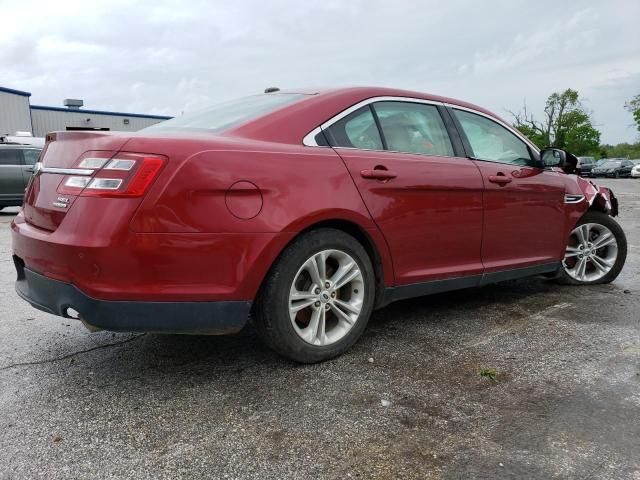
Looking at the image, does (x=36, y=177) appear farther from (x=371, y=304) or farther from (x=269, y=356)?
(x=371, y=304)

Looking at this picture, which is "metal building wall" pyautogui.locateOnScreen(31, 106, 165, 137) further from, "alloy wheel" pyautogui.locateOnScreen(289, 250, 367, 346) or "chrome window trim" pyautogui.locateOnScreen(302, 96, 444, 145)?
"alloy wheel" pyautogui.locateOnScreen(289, 250, 367, 346)

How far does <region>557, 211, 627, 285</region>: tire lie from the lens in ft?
16.2

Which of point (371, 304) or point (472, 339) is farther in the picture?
point (472, 339)

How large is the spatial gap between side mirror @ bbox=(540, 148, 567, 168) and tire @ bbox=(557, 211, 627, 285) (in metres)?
0.73

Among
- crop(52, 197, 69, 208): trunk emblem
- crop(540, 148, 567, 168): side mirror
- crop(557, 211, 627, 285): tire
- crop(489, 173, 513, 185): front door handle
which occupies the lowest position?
crop(557, 211, 627, 285): tire

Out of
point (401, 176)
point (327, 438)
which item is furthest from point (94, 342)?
point (401, 176)

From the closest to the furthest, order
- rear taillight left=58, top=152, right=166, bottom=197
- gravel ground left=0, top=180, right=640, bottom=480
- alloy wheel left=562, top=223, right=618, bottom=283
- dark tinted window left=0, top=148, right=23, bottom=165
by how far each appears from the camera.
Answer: gravel ground left=0, top=180, right=640, bottom=480 → rear taillight left=58, top=152, right=166, bottom=197 → alloy wheel left=562, top=223, right=618, bottom=283 → dark tinted window left=0, top=148, right=23, bottom=165

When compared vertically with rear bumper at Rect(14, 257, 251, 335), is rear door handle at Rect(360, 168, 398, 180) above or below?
above

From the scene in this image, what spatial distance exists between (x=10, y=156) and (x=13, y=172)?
43 centimetres

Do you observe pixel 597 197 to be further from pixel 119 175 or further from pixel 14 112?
pixel 14 112

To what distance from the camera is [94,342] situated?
3480 mm

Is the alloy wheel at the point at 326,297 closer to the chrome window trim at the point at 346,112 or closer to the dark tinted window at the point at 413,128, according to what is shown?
the chrome window trim at the point at 346,112

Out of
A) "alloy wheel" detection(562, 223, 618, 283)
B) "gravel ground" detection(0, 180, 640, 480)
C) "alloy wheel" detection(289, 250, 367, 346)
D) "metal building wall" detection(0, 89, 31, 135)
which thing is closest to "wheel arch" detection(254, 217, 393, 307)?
"alloy wheel" detection(289, 250, 367, 346)

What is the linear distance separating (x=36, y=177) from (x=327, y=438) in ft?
6.62
